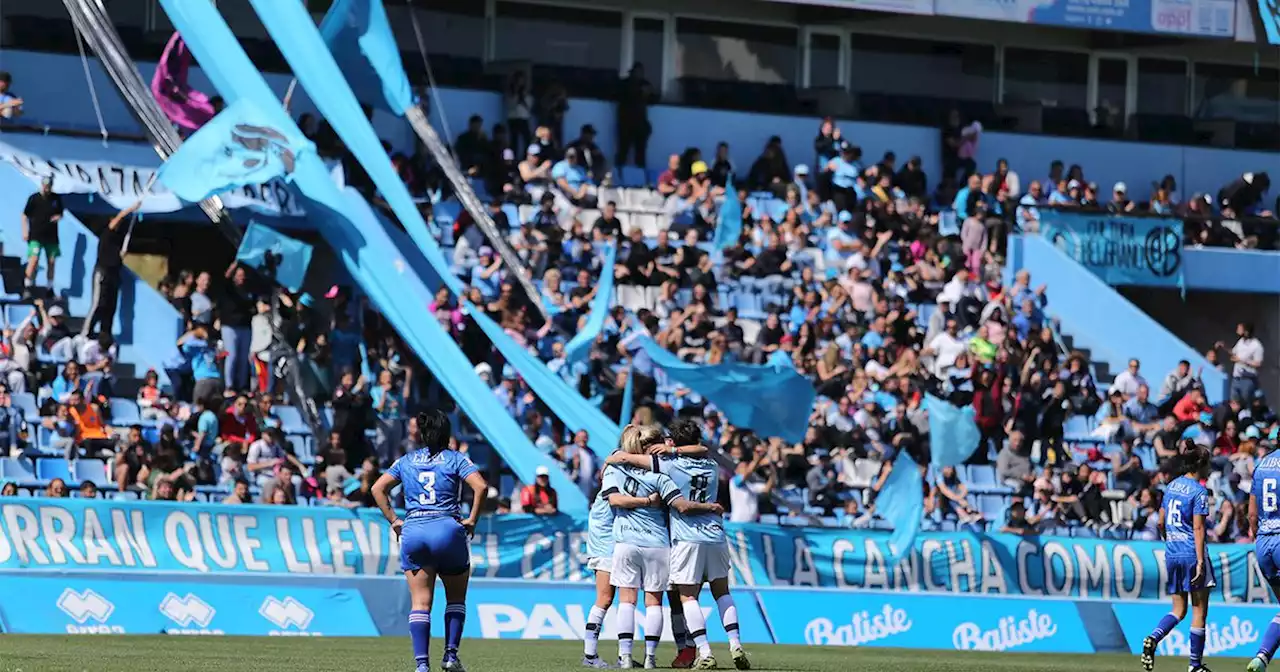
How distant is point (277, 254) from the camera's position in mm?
26359

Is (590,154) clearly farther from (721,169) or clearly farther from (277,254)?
(277,254)

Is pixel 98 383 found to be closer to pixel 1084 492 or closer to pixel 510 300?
pixel 510 300

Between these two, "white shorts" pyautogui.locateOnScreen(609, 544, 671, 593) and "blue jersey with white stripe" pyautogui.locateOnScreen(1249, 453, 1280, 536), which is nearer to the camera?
"white shorts" pyautogui.locateOnScreen(609, 544, 671, 593)

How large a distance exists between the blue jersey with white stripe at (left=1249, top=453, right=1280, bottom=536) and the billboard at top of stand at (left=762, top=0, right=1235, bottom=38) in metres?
18.8

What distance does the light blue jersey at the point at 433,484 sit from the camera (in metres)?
13.3

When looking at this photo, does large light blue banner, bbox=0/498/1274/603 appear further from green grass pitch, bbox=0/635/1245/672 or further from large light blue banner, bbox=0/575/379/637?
green grass pitch, bbox=0/635/1245/672

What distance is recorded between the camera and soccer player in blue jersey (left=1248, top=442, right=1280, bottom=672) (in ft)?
51.6

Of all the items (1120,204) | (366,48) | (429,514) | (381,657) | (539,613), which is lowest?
(539,613)

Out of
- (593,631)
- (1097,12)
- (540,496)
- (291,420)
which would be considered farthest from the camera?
(1097,12)

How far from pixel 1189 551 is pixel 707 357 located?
1012 cm

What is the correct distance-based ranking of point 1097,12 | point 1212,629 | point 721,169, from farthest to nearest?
point 1097,12, point 721,169, point 1212,629

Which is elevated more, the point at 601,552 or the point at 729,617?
the point at 601,552

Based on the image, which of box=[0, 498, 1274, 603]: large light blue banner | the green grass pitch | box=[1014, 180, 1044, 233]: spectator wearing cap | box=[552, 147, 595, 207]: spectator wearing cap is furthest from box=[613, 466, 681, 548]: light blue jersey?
box=[1014, 180, 1044, 233]: spectator wearing cap

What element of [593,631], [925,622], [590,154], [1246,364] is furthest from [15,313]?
[1246,364]
